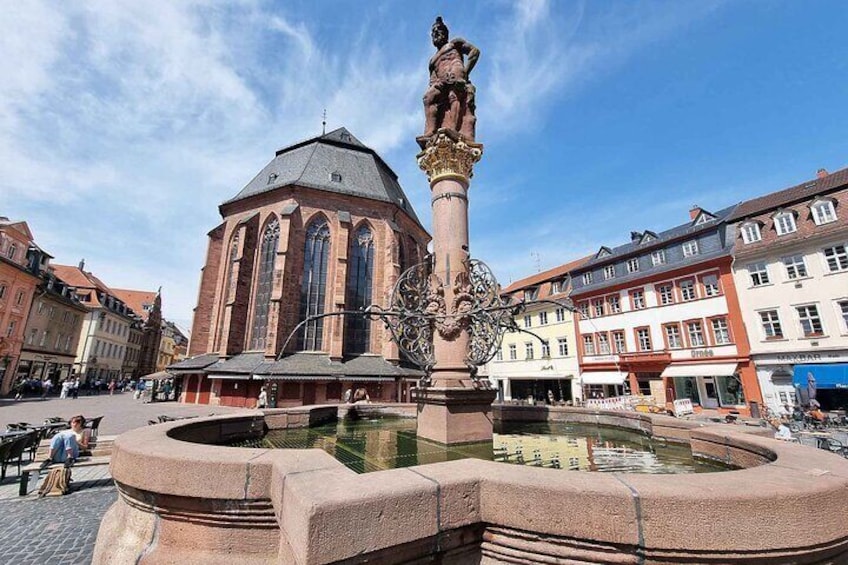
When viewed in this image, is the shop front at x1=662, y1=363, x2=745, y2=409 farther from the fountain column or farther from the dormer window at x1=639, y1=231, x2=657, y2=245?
the fountain column

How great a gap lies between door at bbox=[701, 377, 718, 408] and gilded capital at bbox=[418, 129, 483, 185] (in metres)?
23.8

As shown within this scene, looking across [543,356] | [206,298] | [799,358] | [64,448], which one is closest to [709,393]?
[799,358]

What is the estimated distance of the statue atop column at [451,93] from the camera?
740 centimetres

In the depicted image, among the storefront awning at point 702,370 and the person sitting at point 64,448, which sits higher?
the storefront awning at point 702,370

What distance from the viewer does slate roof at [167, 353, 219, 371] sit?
79.1ft

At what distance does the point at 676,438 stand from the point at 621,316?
77.8 feet

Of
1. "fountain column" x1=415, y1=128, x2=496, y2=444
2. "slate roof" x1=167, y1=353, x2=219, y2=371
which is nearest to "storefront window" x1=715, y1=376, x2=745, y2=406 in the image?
"fountain column" x1=415, y1=128, x2=496, y2=444

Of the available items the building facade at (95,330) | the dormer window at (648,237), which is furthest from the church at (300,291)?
the building facade at (95,330)

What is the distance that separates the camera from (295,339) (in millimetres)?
24219

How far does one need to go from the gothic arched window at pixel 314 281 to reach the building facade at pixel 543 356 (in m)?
14.5

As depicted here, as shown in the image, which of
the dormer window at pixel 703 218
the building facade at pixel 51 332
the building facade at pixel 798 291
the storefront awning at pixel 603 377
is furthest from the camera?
the building facade at pixel 51 332

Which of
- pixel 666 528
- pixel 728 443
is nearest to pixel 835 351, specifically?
pixel 728 443

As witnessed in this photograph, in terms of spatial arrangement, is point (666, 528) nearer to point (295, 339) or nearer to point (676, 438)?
point (676, 438)

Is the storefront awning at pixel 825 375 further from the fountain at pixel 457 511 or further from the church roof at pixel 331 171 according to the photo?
the church roof at pixel 331 171
